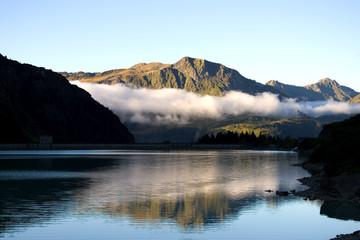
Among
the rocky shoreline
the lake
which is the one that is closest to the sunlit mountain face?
the lake

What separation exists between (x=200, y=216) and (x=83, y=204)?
660 inches

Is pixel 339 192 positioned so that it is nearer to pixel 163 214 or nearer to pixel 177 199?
pixel 177 199

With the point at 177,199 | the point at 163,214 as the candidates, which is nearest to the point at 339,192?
the point at 177,199

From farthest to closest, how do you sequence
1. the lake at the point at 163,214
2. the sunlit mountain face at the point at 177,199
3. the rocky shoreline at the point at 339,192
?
the rocky shoreline at the point at 339,192 → the sunlit mountain face at the point at 177,199 → the lake at the point at 163,214

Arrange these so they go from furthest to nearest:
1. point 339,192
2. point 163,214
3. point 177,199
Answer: point 339,192 → point 177,199 → point 163,214

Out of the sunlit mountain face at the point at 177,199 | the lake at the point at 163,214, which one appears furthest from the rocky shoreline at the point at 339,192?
the sunlit mountain face at the point at 177,199

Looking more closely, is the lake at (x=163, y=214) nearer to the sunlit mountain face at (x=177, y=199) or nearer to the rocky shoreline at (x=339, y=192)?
the sunlit mountain face at (x=177, y=199)

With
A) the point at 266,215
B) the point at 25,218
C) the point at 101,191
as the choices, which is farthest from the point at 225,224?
the point at 101,191

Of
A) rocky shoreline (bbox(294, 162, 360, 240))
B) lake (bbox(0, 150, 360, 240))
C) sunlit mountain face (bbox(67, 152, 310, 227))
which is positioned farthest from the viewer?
rocky shoreline (bbox(294, 162, 360, 240))

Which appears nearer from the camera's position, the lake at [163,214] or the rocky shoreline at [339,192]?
the lake at [163,214]

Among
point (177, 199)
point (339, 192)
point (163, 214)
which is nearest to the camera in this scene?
point (163, 214)

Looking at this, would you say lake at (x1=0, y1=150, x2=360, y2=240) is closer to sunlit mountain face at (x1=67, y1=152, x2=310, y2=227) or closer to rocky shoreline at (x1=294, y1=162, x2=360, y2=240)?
sunlit mountain face at (x1=67, y1=152, x2=310, y2=227)

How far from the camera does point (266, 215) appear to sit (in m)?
52.5

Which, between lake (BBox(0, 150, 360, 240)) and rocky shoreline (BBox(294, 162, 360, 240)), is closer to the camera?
lake (BBox(0, 150, 360, 240))
